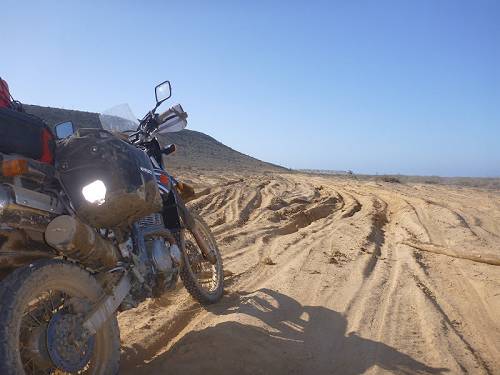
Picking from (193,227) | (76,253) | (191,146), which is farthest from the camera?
(191,146)

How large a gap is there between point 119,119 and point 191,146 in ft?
152

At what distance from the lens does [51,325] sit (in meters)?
2.48

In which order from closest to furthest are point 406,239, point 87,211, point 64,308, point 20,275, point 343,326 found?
point 20,275 < point 64,308 < point 87,211 < point 343,326 < point 406,239

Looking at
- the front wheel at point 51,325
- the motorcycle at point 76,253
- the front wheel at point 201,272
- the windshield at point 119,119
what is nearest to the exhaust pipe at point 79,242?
the motorcycle at point 76,253

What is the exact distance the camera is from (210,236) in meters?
4.84

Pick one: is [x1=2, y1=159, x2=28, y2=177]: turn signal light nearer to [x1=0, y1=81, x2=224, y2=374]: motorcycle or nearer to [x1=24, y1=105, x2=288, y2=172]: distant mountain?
[x1=0, y1=81, x2=224, y2=374]: motorcycle

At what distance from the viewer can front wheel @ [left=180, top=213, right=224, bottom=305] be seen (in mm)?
4171

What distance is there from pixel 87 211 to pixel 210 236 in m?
2.08

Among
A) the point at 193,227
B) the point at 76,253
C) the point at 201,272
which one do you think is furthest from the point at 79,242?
the point at 201,272

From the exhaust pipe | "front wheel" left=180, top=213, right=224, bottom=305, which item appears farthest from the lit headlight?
"front wheel" left=180, top=213, right=224, bottom=305

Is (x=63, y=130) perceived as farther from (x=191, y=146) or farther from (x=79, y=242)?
(x=191, y=146)

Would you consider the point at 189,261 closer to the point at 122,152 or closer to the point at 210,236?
the point at 210,236

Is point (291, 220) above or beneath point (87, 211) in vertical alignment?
beneath

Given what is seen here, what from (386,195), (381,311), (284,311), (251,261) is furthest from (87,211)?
(386,195)
